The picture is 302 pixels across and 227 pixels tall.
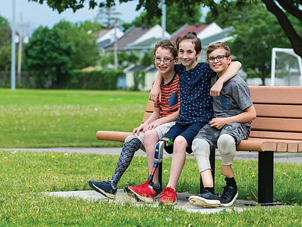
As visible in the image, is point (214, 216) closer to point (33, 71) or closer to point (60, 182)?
point (60, 182)

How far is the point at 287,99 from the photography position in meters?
4.20

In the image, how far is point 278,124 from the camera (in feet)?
13.9

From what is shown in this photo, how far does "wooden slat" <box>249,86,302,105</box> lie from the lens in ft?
13.7

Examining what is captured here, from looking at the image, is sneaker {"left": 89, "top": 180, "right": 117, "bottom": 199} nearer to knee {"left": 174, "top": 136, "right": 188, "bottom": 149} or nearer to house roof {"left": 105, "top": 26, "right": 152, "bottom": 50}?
knee {"left": 174, "top": 136, "right": 188, "bottom": 149}

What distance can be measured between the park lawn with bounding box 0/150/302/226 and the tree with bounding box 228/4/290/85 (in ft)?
103

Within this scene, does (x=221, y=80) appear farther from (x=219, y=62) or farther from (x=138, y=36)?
(x=138, y=36)

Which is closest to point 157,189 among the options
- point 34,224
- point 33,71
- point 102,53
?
point 34,224

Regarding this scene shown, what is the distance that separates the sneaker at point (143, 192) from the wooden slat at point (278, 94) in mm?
1387

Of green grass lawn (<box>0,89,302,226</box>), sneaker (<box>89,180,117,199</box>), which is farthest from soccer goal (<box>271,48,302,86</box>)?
sneaker (<box>89,180,117,199</box>)

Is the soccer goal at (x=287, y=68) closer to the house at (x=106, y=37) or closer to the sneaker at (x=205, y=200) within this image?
the sneaker at (x=205, y=200)

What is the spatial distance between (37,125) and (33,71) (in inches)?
1835

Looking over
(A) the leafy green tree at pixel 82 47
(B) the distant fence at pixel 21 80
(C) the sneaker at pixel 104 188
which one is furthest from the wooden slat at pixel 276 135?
(A) the leafy green tree at pixel 82 47

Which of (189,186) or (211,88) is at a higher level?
(211,88)

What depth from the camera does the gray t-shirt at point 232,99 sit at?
385 cm
